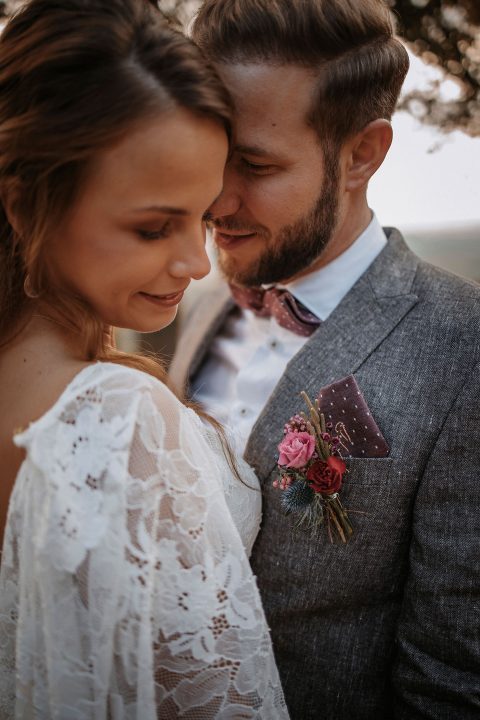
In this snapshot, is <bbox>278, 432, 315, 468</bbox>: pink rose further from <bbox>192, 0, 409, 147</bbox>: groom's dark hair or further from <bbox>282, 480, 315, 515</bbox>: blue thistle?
<bbox>192, 0, 409, 147</bbox>: groom's dark hair

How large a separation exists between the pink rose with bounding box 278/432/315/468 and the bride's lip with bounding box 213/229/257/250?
770 mm

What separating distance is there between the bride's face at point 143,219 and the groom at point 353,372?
566 millimetres

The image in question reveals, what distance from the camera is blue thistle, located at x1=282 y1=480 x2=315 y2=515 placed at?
188cm

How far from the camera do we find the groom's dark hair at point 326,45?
2.07m

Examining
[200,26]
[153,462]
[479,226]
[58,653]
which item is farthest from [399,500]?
[479,226]

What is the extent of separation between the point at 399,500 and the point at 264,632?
0.67 meters

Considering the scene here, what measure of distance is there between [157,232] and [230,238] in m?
0.89

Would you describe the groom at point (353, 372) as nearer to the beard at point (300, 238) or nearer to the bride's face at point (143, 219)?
the beard at point (300, 238)

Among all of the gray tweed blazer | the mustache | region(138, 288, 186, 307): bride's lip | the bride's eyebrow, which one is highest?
the bride's eyebrow

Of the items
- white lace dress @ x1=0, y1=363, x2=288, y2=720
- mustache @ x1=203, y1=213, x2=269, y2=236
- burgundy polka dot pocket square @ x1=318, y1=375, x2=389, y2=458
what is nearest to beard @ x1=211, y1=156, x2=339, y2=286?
mustache @ x1=203, y1=213, x2=269, y2=236

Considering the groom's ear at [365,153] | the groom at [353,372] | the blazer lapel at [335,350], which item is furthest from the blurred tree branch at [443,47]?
the blazer lapel at [335,350]

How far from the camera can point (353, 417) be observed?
1.92 metres

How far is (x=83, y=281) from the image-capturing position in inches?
59.1

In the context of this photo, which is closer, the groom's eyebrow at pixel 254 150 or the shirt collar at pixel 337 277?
the groom's eyebrow at pixel 254 150
